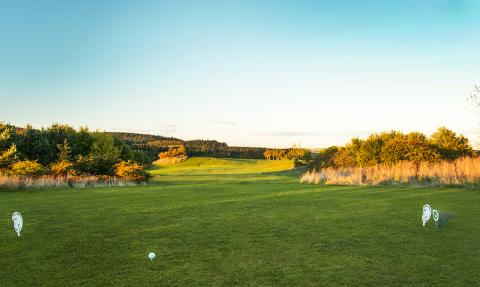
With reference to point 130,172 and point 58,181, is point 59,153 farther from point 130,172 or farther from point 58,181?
point 58,181

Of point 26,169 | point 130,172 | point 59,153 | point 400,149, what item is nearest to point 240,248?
point 26,169

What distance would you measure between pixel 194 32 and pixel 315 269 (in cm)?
1751

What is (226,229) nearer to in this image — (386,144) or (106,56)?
(106,56)

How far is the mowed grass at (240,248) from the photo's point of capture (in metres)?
4.41

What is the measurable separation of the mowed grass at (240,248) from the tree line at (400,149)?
1761 centimetres

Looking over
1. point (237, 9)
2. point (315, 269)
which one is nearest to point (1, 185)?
point (237, 9)

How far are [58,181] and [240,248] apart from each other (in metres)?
17.6

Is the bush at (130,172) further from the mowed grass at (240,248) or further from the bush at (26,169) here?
the mowed grass at (240,248)

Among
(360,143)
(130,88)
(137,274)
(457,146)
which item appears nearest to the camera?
(137,274)

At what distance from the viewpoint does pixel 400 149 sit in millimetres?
26797

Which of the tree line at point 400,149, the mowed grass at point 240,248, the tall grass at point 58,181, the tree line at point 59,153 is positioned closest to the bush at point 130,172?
the tree line at point 59,153

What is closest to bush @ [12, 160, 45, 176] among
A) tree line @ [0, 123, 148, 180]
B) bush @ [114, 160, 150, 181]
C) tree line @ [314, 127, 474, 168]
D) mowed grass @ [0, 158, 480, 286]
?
tree line @ [0, 123, 148, 180]

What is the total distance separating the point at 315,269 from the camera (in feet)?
15.4

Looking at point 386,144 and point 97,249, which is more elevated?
point 386,144
